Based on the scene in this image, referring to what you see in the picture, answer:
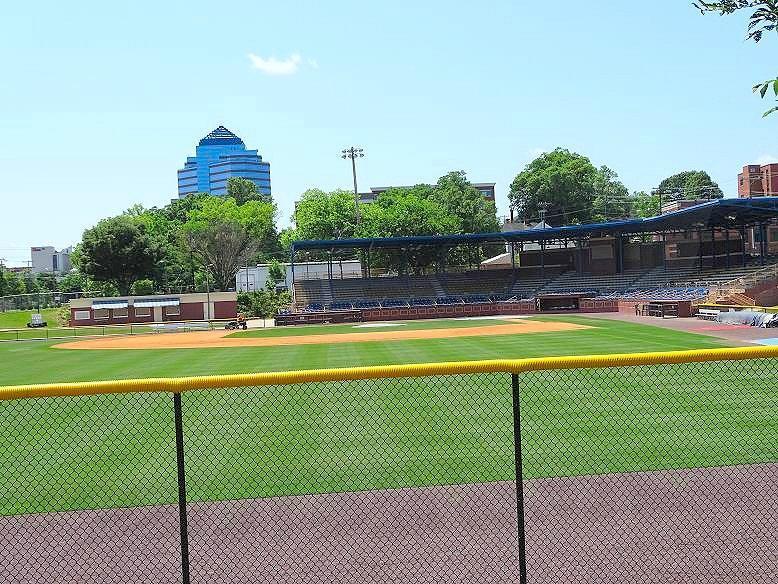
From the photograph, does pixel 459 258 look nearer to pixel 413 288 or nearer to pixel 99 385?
pixel 413 288

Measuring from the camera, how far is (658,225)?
64.8 m

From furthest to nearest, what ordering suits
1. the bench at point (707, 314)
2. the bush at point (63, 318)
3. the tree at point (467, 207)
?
the tree at point (467, 207)
the bush at point (63, 318)
the bench at point (707, 314)

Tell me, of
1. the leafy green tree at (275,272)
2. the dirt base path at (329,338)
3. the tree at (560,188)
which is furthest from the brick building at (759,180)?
the leafy green tree at (275,272)

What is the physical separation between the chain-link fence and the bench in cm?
2983

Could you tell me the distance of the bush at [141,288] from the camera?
97125mm

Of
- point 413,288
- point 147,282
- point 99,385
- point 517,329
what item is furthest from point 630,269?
point 99,385

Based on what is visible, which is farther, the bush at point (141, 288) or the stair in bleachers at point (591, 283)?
the bush at point (141, 288)

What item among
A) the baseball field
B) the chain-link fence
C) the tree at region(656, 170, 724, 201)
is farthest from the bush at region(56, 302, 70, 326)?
the tree at region(656, 170, 724, 201)

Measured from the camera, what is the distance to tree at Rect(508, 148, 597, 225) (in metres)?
117

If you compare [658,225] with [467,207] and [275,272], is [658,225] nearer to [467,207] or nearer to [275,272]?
[467,207]

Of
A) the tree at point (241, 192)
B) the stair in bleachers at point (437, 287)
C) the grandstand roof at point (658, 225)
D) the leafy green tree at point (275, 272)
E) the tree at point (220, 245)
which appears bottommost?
the stair in bleachers at point (437, 287)

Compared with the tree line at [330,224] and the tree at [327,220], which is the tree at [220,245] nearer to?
the tree line at [330,224]

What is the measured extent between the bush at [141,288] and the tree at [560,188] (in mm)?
58871

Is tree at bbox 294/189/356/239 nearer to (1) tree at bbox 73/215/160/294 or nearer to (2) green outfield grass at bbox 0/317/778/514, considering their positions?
(1) tree at bbox 73/215/160/294
